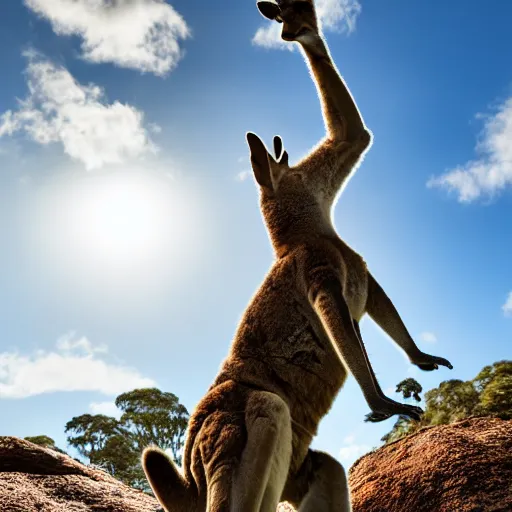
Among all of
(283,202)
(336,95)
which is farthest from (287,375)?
(336,95)

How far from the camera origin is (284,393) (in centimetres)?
460

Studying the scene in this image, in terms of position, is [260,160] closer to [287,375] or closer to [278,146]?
[278,146]

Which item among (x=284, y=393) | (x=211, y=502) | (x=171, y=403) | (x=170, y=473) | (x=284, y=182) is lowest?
(x=211, y=502)

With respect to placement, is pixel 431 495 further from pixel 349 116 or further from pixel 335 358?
pixel 349 116

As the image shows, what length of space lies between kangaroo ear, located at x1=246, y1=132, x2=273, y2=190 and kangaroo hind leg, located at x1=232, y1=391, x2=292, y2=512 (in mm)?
2275

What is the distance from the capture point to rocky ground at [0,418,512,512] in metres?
5.64

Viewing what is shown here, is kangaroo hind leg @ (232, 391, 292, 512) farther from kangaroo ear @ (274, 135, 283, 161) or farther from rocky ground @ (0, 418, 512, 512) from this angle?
kangaroo ear @ (274, 135, 283, 161)

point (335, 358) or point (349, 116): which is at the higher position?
point (349, 116)

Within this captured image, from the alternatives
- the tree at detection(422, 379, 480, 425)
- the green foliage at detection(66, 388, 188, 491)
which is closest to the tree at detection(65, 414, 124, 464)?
the green foliage at detection(66, 388, 188, 491)

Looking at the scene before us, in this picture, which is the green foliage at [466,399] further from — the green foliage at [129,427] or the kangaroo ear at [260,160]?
the green foliage at [129,427]

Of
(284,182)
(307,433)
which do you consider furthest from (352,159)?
(307,433)

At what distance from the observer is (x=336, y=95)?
646cm

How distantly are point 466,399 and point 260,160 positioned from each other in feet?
22.0

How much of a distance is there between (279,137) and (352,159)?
81 centimetres
